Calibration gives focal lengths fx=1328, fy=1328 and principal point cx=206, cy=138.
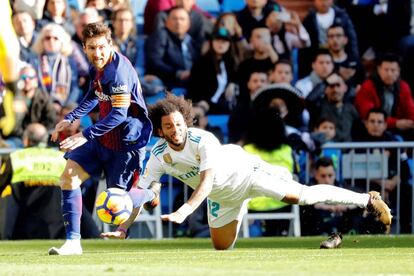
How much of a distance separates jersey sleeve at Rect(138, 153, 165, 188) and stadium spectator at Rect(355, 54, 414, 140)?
685cm

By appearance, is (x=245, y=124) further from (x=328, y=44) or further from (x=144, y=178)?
(x=144, y=178)

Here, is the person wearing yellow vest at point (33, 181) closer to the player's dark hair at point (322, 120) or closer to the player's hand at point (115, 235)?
the player's dark hair at point (322, 120)

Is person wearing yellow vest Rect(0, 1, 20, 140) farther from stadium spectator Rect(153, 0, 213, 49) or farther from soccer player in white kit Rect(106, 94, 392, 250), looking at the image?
stadium spectator Rect(153, 0, 213, 49)

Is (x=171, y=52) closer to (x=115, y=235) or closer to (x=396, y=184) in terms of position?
(x=396, y=184)

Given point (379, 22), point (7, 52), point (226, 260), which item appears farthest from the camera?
point (379, 22)

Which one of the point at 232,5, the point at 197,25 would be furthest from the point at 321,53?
the point at 197,25

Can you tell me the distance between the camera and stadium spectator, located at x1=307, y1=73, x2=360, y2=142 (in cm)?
1827

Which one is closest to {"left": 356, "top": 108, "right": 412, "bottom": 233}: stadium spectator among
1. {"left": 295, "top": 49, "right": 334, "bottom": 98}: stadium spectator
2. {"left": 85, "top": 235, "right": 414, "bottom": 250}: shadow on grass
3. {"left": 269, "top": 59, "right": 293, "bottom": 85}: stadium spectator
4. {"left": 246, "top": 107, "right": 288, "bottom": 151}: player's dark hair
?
{"left": 85, "top": 235, "right": 414, "bottom": 250}: shadow on grass

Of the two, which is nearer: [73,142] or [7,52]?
[7,52]

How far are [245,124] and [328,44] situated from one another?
2.75m

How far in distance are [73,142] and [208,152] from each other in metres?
1.23

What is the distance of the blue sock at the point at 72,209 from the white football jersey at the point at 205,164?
618 millimetres

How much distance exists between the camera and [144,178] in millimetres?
12484

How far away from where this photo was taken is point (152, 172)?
12.4 meters
